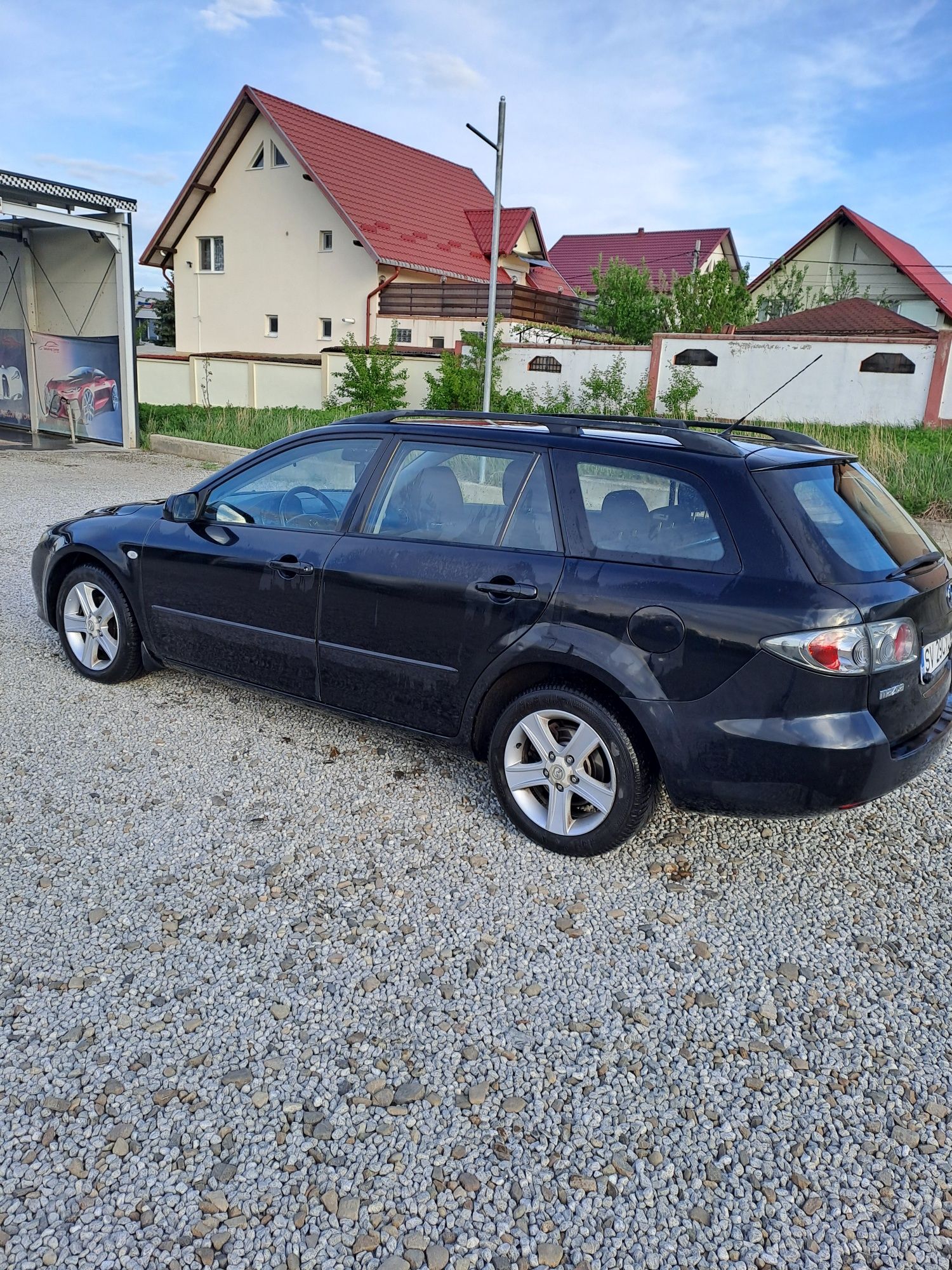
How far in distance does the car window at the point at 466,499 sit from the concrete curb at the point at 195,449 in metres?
13.0

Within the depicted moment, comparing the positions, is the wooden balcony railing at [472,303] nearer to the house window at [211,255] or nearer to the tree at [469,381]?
the tree at [469,381]

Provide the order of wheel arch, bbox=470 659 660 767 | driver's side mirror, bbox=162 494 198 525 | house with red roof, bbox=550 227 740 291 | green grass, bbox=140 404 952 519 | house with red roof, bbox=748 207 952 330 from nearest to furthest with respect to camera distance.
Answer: wheel arch, bbox=470 659 660 767
driver's side mirror, bbox=162 494 198 525
green grass, bbox=140 404 952 519
house with red roof, bbox=748 207 952 330
house with red roof, bbox=550 227 740 291

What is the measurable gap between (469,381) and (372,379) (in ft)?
8.90

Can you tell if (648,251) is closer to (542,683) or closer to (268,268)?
(268,268)

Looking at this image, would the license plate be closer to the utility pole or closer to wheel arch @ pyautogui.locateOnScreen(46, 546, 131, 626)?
wheel arch @ pyautogui.locateOnScreen(46, 546, 131, 626)

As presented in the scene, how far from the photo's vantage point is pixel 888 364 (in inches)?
738

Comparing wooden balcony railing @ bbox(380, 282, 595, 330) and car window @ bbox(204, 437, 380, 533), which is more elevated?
wooden balcony railing @ bbox(380, 282, 595, 330)

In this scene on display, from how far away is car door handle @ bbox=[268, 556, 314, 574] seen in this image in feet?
14.7

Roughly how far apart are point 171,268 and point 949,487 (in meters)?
32.8

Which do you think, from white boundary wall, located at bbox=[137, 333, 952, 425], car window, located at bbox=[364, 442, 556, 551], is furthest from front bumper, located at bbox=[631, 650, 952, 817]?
white boundary wall, located at bbox=[137, 333, 952, 425]

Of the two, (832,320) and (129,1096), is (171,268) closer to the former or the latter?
(832,320)

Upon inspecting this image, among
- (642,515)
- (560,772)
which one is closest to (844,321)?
(642,515)

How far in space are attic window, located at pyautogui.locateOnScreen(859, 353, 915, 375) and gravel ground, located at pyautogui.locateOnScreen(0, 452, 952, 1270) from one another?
16.2 m

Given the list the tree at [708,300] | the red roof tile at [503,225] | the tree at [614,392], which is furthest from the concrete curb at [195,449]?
the red roof tile at [503,225]
